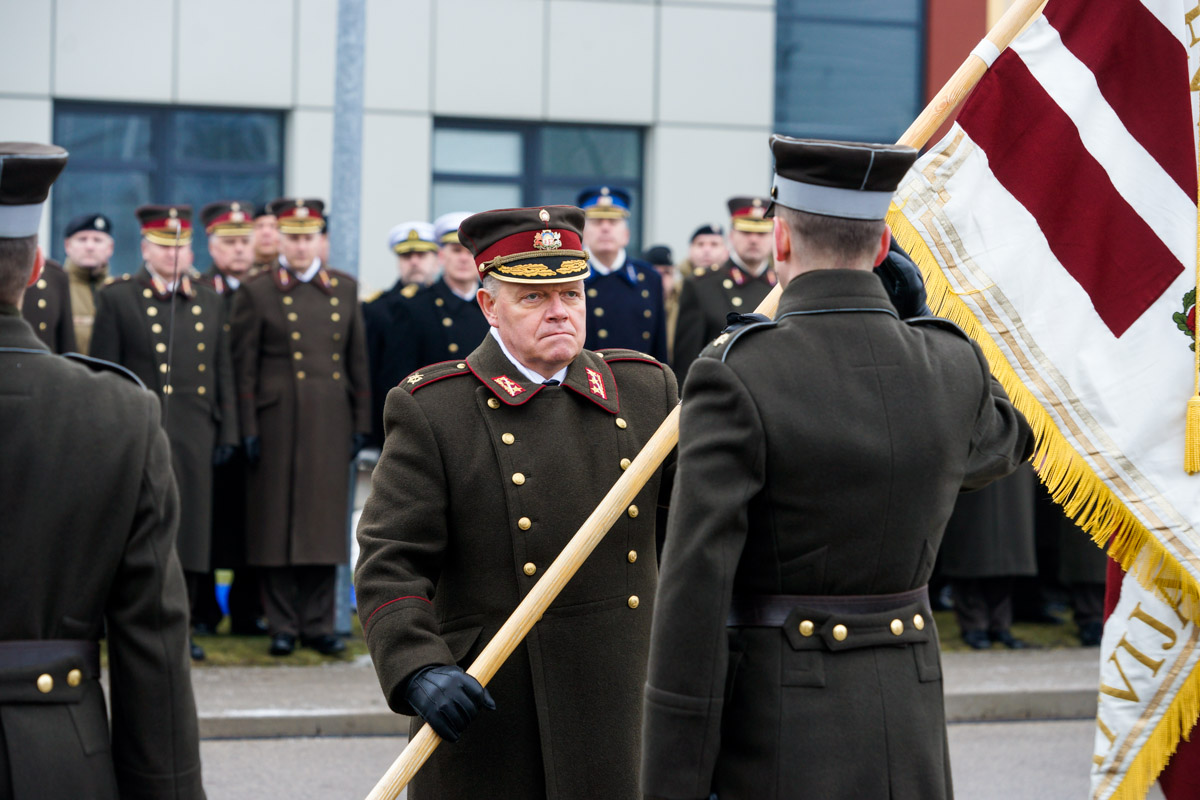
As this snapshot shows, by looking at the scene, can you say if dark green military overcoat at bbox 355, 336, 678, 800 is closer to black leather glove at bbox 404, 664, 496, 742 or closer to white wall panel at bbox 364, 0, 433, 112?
black leather glove at bbox 404, 664, 496, 742

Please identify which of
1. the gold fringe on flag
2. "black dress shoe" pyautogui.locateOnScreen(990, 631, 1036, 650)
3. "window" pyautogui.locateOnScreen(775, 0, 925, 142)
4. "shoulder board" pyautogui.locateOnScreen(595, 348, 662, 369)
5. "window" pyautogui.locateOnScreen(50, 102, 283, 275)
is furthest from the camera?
"window" pyautogui.locateOnScreen(775, 0, 925, 142)

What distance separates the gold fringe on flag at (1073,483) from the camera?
3.79 metres

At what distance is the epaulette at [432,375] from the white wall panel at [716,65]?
1335 cm

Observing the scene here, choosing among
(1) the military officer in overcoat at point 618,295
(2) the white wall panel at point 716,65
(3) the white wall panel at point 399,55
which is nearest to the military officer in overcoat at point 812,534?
(1) the military officer in overcoat at point 618,295

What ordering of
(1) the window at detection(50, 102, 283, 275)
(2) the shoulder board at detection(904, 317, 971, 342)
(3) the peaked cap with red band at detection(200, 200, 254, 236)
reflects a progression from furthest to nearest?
(1) the window at detection(50, 102, 283, 275)
(3) the peaked cap with red band at detection(200, 200, 254, 236)
(2) the shoulder board at detection(904, 317, 971, 342)

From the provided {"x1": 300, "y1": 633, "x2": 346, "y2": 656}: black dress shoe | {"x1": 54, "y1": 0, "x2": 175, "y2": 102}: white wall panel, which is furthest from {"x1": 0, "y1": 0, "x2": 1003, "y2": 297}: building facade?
{"x1": 300, "y1": 633, "x2": 346, "y2": 656}: black dress shoe

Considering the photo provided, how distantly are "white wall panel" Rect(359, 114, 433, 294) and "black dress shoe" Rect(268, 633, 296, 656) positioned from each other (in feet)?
24.8

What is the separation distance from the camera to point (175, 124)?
15789 mm

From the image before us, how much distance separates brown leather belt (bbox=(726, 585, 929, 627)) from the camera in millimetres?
2805

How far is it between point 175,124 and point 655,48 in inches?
204

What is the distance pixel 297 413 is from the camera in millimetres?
8680

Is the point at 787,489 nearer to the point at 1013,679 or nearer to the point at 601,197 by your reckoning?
the point at 1013,679

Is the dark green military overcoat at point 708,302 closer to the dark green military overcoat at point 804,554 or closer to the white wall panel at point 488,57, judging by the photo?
the dark green military overcoat at point 804,554

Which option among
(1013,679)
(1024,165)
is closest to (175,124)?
(1013,679)
